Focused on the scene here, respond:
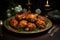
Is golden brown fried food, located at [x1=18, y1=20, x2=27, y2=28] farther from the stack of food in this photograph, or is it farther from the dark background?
the dark background

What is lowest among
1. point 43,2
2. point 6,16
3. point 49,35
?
point 49,35

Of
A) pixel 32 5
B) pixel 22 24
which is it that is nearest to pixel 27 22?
pixel 22 24

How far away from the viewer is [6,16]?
118 centimetres

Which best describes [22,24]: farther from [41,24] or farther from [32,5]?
[32,5]

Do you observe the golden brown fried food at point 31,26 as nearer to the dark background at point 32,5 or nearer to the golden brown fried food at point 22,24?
the golden brown fried food at point 22,24

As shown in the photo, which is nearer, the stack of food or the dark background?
the stack of food

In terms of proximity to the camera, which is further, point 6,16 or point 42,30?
point 6,16

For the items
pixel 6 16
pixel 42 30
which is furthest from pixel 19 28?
pixel 6 16

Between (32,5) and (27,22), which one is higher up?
(32,5)

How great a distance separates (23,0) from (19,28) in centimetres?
40

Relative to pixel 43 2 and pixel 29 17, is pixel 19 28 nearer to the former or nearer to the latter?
pixel 29 17

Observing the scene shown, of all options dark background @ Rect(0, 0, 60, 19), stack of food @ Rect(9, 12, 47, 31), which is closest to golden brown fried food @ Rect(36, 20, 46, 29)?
stack of food @ Rect(9, 12, 47, 31)

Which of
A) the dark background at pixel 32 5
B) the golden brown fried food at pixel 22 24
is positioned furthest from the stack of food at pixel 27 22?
the dark background at pixel 32 5

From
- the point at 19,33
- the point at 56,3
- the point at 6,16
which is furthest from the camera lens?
the point at 56,3
